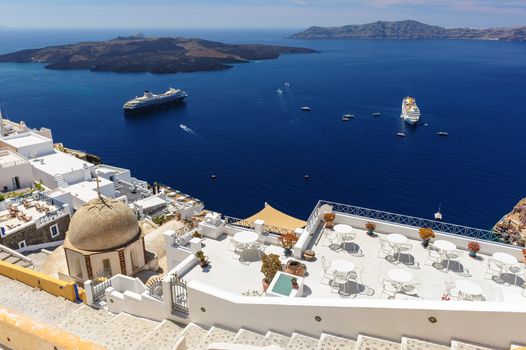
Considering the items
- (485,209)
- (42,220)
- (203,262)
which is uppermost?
(203,262)

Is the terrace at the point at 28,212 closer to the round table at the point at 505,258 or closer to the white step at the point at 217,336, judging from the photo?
the white step at the point at 217,336

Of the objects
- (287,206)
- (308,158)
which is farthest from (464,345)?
(308,158)

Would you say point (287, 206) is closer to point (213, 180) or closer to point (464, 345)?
point (213, 180)

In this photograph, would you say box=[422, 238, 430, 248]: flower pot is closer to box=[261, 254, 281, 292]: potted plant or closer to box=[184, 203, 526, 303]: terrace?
box=[184, 203, 526, 303]: terrace

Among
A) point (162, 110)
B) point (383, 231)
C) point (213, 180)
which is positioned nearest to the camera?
point (383, 231)

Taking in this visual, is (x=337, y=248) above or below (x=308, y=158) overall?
above

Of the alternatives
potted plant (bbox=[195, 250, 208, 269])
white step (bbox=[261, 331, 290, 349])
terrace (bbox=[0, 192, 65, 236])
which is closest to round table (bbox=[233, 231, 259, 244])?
potted plant (bbox=[195, 250, 208, 269])

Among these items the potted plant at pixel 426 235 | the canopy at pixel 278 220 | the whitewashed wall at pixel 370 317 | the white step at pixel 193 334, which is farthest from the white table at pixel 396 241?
the canopy at pixel 278 220
